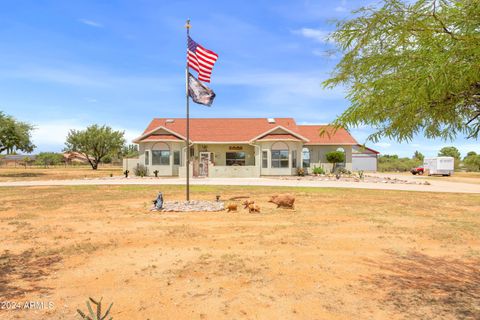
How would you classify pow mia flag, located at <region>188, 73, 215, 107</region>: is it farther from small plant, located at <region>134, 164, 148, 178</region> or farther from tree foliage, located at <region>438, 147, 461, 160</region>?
tree foliage, located at <region>438, 147, 461, 160</region>

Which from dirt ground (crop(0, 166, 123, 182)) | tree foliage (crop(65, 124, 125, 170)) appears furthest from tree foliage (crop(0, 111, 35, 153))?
tree foliage (crop(65, 124, 125, 170))

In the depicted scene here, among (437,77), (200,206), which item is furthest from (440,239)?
(200,206)

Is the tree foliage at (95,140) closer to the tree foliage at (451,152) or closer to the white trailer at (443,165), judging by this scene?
the white trailer at (443,165)

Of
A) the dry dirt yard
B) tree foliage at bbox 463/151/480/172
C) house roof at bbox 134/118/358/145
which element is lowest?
the dry dirt yard

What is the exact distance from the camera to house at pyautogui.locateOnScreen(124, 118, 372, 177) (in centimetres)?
3509

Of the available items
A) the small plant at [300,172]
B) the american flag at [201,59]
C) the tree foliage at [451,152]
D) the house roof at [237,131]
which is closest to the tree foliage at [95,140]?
the house roof at [237,131]

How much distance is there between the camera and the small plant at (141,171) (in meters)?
35.5

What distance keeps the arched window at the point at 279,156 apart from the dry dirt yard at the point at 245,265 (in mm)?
22815

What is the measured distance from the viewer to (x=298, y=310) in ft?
15.0

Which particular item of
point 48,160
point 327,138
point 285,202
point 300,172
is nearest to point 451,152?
point 327,138

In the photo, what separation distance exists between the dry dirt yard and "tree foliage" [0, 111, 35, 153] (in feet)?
121

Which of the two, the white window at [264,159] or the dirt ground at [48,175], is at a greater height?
the white window at [264,159]

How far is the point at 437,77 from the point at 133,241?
25.6 ft

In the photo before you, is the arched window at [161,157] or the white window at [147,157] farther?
the white window at [147,157]
